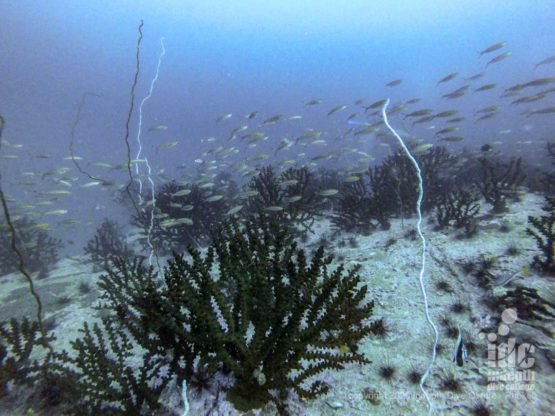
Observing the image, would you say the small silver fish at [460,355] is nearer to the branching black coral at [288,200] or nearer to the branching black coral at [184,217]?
the branching black coral at [288,200]

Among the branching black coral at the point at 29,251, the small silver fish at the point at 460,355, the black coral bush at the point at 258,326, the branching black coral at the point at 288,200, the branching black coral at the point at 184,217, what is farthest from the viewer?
the branching black coral at the point at 29,251

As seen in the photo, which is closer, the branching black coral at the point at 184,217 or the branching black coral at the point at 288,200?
the branching black coral at the point at 288,200

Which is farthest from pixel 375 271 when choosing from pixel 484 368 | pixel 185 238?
pixel 185 238

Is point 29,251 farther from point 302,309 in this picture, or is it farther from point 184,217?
point 302,309

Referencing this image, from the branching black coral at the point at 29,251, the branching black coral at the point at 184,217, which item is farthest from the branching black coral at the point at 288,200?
the branching black coral at the point at 29,251

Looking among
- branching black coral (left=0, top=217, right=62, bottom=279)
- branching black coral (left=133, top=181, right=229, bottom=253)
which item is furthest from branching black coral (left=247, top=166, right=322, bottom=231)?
branching black coral (left=0, top=217, right=62, bottom=279)

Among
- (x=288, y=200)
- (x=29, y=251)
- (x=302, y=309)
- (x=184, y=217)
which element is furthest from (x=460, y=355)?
(x=29, y=251)

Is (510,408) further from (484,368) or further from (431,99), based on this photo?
(431,99)

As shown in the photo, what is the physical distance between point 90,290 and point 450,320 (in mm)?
6794

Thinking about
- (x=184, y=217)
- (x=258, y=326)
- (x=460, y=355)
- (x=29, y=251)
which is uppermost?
(x=184, y=217)

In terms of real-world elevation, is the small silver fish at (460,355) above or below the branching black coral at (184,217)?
below

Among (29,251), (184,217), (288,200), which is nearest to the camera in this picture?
(288,200)

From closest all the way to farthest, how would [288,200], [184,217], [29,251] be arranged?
[288,200] < [184,217] < [29,251]

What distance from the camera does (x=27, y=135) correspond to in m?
82.8
